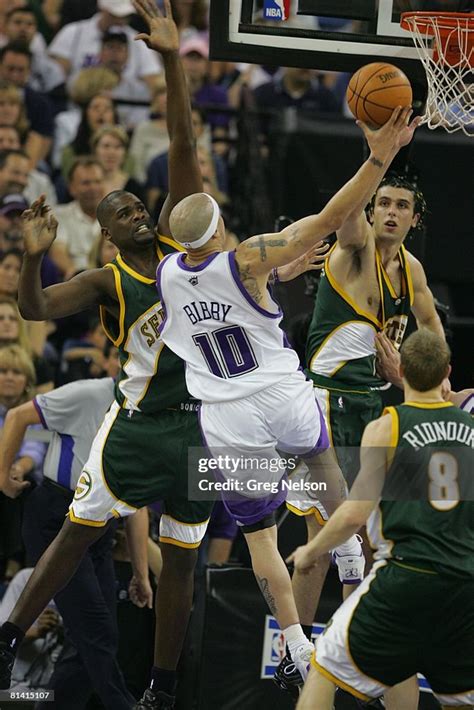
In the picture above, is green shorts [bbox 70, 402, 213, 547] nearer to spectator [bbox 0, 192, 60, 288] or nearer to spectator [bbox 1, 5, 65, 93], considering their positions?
spectator [bbox 0, 192, 60, 288]

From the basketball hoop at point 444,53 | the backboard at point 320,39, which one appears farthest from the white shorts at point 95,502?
the basketball hoop at point 444,53

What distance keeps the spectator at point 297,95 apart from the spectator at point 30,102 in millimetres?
2346

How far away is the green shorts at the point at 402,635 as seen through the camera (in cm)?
524

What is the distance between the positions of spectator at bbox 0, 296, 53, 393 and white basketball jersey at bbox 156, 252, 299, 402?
3263 millimetres

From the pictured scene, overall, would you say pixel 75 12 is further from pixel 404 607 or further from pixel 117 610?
pixel 404 607

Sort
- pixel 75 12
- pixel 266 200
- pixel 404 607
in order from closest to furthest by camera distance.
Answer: pixel 404 607 → pixel 266 200 → pixel 75 12

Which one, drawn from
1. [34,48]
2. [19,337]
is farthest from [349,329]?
[34,48]

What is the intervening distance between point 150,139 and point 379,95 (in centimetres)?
677

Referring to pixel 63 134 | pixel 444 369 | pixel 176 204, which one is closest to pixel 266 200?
pixel 63 134

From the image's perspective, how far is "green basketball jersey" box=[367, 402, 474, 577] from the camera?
526cm

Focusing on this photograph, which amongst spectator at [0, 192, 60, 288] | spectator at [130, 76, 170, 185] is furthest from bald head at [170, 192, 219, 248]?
spectator at [130, 76, 170, 185]

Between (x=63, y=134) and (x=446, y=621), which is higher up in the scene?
(x=63, y=134)

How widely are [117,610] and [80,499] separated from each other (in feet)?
6.26

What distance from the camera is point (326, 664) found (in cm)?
537
